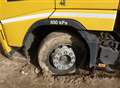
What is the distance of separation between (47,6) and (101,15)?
0.99 metres

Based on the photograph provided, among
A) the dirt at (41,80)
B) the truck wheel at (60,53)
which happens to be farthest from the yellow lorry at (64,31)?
the dirt at (41,80)

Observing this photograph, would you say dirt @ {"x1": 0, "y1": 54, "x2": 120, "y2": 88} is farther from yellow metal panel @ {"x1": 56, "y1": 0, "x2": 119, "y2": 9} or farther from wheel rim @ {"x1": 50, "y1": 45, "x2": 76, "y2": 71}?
yellow metal panel @ {"x1": 56, "y1": 0, "x2": 119, "y2": 9}

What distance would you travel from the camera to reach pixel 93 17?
5270 millimetres

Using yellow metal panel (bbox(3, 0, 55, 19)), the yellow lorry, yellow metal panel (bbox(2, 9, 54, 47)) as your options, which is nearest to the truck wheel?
the yellow lorry

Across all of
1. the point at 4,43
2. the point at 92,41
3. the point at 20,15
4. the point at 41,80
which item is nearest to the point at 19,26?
the point at 20,15

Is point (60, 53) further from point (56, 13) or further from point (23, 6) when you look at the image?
point (23, 6)

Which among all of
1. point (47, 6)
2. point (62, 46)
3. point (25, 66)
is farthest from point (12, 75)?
point (47, 6)

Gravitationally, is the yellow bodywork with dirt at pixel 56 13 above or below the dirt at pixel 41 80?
above

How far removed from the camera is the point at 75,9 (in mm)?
5367

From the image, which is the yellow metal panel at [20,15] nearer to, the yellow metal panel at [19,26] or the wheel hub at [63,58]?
the yellow metal panel at [19,26]

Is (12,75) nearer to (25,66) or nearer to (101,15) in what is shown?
(25,66)

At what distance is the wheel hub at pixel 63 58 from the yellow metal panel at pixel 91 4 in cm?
93

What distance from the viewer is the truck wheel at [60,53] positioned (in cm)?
578

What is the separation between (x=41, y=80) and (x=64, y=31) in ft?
3.75
